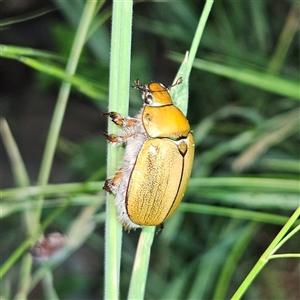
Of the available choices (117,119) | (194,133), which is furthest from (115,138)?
(194,133)

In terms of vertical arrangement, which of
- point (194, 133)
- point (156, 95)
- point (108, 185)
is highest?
point (194, 133)

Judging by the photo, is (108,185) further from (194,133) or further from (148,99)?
(194,133)

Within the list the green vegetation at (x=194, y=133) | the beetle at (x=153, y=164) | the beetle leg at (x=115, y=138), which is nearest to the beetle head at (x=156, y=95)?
the beetle at (x=153, y=164)

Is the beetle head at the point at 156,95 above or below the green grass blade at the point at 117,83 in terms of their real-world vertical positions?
above

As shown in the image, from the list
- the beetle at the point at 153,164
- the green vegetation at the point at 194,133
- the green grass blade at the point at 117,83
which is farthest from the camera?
the green vegetation at the point at 194,133

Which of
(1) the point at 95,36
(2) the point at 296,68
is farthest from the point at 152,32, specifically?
(2) the point at 296,68

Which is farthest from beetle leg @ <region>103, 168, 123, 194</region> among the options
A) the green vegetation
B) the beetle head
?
the green vegetation

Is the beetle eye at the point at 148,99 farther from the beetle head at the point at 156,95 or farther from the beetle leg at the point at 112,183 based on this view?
the beetle leg at the point at 112,183

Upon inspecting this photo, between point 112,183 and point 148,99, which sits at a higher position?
point 148,99
